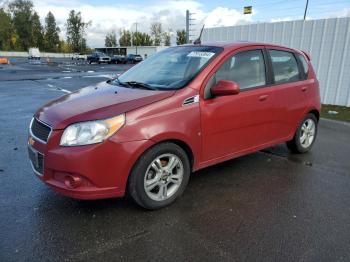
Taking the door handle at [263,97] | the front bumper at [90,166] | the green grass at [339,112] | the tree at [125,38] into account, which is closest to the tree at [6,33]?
the tree at [125,38]

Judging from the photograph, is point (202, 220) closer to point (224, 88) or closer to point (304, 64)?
point (224, 88)

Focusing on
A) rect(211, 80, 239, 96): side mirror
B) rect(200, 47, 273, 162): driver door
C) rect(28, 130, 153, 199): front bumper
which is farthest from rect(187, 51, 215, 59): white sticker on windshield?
rect(28, 130, 153, 199): front bumper

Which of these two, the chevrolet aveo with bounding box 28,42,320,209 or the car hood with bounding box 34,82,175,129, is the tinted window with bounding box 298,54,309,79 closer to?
the chevrolet aveo with bounding box 28,42,320,209

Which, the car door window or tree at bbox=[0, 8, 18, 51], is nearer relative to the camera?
the car door window

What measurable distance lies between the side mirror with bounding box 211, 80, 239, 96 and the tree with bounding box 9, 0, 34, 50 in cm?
10339

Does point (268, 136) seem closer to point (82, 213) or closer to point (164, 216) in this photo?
point (164, 216)

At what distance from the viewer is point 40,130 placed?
10.2ft

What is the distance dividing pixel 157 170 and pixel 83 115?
0.90 metres

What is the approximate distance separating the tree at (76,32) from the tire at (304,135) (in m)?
92.8

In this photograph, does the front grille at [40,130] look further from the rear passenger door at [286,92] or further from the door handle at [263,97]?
the rear passenger door at [286,92]

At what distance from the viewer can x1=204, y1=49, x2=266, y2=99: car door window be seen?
3.62m

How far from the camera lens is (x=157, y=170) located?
318 centimetres

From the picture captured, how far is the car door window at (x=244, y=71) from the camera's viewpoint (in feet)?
11.9

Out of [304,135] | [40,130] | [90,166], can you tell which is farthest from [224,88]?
[304,135]
